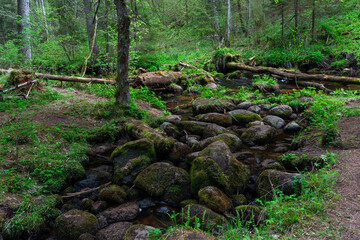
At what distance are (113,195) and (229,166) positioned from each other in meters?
2.12

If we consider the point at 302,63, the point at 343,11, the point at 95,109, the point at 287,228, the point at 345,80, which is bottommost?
the point at 287,228

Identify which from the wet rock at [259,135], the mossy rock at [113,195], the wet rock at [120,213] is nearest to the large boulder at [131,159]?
the mossy rock at [113,195]

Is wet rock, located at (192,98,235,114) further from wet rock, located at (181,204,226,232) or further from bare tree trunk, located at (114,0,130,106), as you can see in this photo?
wet rock, located at (181,204,226,232)

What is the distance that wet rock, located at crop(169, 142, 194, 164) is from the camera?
5.24m

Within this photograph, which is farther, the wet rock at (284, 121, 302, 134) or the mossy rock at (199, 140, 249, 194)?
the wet rock at (284, 121, 302, 134)

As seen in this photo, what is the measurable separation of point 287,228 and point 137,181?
8.52ft

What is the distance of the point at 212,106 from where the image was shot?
840 centimetres

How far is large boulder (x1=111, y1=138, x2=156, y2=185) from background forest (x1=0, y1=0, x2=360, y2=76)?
688 centimetres

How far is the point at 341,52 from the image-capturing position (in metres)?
14.2

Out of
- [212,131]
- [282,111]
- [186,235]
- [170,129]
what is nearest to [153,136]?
[170,129]

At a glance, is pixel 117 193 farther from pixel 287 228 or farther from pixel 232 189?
pixel 287 228

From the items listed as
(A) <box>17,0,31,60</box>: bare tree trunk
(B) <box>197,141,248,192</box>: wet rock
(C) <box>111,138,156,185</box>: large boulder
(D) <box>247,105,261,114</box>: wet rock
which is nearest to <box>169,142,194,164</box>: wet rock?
(C) <box>111,138,156,185</box>: large boulder

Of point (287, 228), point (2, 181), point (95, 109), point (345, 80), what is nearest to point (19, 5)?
point (95, 109)

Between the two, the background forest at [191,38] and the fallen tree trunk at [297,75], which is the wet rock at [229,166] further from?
the fallen tree trunk at [297,75]
